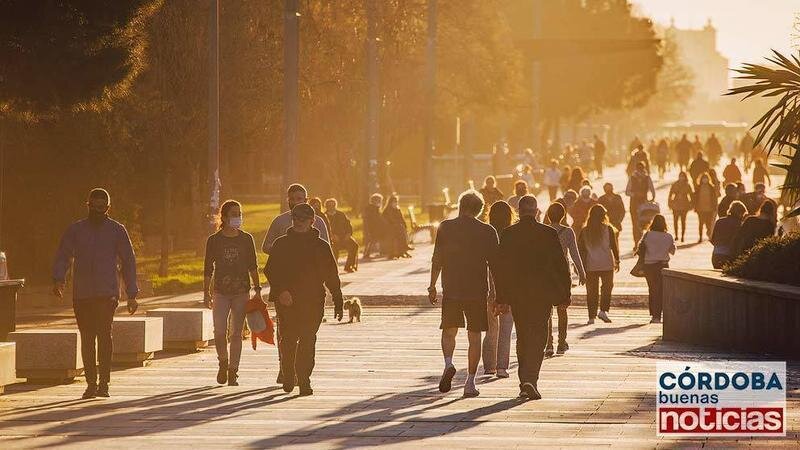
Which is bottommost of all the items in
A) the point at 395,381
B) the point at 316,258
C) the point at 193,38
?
the point at 395,381

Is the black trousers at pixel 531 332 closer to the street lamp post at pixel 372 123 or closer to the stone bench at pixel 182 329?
the stone bench at pixel 182 329

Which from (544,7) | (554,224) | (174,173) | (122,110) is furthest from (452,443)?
(544,7)

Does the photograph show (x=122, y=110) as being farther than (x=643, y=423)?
Yes

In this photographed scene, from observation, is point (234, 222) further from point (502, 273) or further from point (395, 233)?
point (395, 233)

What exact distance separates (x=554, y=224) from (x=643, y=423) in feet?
27.8

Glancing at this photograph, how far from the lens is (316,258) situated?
15.4 metres

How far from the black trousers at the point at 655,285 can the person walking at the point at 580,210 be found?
6245mm

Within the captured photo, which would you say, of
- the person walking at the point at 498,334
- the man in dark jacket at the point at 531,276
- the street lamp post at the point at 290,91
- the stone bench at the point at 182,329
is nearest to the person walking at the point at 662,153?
the street lamp post at the point at 290,91

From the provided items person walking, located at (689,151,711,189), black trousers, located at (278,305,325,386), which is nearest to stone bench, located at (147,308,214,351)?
black trousers, located at (278,305,325,386)

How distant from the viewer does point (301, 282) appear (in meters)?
15.4

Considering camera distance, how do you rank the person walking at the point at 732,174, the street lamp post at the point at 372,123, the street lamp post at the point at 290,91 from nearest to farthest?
the street lamp post at the point at 290,91 → the street lamp post at the point at 372,123 → the person walking at the point at 732,174

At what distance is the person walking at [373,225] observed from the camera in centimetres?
3922

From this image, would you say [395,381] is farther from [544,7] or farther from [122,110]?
[544,7]

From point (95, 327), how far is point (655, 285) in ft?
38.4
